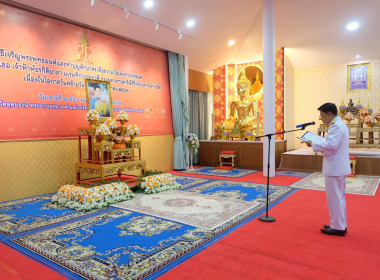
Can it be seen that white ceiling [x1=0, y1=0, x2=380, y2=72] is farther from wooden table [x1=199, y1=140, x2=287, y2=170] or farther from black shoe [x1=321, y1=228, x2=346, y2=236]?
black shoe [x1=321, y1=228, x2=346, y2=236]

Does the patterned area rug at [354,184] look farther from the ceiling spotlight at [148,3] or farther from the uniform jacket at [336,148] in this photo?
the ceiling spotlight at [148,3]

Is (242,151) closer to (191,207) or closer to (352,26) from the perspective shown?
(352,26)

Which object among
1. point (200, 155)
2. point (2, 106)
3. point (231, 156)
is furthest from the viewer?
point (200, 155)

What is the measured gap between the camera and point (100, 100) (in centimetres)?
598

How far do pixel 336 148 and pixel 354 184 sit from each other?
11.0 feet

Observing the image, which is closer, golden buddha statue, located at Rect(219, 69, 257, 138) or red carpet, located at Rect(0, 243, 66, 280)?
red carpet, located at Rect(0, 243, 66, 280)

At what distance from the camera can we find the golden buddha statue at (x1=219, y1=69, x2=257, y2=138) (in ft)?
30.7

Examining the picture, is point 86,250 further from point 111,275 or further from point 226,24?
point 226,24

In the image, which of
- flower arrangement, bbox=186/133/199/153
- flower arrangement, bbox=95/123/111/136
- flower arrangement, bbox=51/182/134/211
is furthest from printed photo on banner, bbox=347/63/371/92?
flower arrangement, bbox=51/182/134/211

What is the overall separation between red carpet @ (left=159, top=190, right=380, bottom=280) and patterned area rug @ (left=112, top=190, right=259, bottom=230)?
44cm

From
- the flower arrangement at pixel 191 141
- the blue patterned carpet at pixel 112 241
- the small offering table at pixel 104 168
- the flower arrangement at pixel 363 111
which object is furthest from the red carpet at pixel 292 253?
the flower arrangement at pixel 363 111

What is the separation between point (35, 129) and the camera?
534 centimetres

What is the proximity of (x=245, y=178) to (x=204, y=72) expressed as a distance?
481cm

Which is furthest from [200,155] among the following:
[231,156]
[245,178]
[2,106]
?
[2,106]
